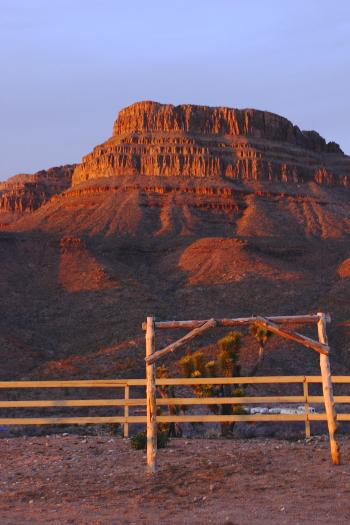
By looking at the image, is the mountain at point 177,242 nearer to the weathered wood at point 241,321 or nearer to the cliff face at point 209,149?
the cliff face at point 209,149

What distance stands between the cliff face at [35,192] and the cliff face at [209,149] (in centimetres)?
2306

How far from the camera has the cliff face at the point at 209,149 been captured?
102 meters

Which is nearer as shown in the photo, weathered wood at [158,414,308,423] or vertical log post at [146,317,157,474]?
vertical log post at [146,317,157,474]

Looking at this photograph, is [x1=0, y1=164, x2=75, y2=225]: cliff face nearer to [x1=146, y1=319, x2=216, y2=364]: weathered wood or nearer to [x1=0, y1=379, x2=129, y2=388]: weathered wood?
[x1=0, y1=379, x2=129, y2=388]: weathered wood

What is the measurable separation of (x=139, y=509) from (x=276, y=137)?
105 meters

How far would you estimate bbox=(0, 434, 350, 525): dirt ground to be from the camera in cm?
1009

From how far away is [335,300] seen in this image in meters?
57.7

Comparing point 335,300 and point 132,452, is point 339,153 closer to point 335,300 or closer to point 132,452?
point 335,300

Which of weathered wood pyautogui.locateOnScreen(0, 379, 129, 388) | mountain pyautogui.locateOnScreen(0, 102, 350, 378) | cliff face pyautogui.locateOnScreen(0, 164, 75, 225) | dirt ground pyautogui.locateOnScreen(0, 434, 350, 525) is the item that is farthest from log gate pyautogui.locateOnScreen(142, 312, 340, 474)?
cliff face pyautogui.locateOnScreen(0, 164, 75, 225)

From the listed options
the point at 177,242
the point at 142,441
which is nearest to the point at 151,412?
the point at 142,441

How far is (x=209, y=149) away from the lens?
340ft

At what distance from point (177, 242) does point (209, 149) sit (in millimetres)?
27157

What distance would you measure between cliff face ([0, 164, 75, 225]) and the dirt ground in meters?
111

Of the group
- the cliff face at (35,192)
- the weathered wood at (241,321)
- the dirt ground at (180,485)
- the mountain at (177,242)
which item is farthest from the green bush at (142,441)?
the cliff face at (35,192)
